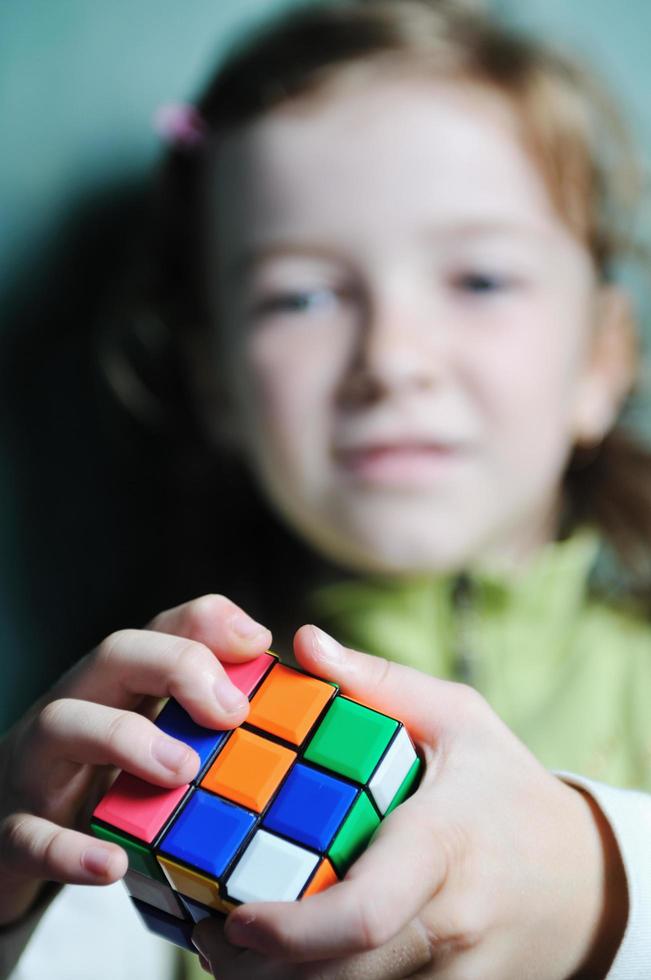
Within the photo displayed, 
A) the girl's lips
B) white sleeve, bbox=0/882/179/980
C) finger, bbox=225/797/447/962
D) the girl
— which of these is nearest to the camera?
finger, bbox=225/797/447/962

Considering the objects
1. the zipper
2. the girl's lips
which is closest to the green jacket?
the zipper

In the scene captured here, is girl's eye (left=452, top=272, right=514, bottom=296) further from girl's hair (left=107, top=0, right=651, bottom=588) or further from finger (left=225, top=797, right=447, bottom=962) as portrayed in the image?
finger (left=225, top=797, right=447, bottom=962)

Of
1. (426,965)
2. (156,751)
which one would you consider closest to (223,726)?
(156,751)

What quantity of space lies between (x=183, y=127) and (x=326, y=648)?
697 millimetres

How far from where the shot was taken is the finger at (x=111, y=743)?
1.42ft

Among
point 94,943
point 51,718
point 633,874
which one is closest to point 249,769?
point 51,718

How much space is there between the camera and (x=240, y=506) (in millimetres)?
1159

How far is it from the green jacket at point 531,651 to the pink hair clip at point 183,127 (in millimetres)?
492

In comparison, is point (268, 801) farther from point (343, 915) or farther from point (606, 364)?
point (606, 364)

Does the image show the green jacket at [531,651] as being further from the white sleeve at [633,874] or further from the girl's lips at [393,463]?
the white sleeve at [633,874]

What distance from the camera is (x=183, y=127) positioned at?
3.14ft

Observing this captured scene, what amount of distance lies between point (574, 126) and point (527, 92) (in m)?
0.07

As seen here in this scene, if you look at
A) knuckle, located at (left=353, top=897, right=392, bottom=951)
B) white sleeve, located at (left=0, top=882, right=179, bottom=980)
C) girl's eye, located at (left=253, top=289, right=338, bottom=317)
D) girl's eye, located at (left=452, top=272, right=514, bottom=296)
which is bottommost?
white sleeve, located at (left=0, top=882, right=179, bottom=980)

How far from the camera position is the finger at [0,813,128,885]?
423mm
